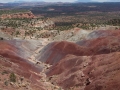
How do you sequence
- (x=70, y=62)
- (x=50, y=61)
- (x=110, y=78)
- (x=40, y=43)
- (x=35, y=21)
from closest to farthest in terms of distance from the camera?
1. (x=110, y=78)
2. (x=70, y=62)
3. (x=50, y=61)
4. (x=40, y=43)
5. (x=35, y=21)

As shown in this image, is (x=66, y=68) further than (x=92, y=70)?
Yes

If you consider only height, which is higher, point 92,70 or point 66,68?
point 92,70

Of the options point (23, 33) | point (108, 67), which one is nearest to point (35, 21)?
point (23, 33)

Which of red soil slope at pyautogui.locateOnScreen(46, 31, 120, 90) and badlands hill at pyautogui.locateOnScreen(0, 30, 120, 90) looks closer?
red soil slope at pyautogui.locateOnScreen(46, 31, 120, 90)

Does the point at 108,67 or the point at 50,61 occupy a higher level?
the point at 108,67

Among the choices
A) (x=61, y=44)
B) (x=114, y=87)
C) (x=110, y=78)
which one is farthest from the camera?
(x=61, y=44)

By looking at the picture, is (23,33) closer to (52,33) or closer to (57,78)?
(52,33)

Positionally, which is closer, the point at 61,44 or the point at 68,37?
the point at 61,44

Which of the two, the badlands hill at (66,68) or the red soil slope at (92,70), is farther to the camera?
the badlands hill at (66,68)
